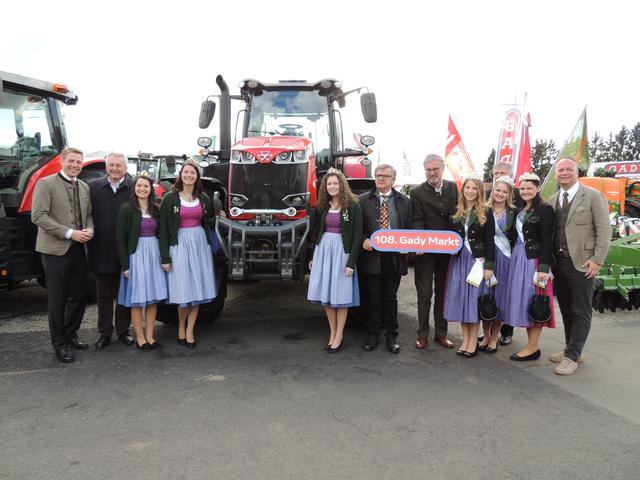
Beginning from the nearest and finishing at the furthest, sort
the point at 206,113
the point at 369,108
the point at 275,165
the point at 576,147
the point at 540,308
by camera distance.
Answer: the point at 540,308
the point at 275,165
the point at 369,108
the point at 206,113
the point at 576,147

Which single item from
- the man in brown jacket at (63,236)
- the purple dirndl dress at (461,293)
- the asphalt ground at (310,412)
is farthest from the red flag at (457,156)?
the man in brown jacket at (63,236)

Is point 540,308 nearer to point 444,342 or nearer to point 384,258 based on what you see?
point 444,342

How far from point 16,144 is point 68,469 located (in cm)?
463

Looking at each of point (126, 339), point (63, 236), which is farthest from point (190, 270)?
point (63, 236)

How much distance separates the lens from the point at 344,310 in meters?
4.54

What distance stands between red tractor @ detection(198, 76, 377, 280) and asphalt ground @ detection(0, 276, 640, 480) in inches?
36.7

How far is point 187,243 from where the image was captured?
176 inches

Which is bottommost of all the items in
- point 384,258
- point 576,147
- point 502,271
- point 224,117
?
point 502,271

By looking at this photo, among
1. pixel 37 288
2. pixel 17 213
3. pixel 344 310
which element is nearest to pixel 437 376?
pixel 344 310

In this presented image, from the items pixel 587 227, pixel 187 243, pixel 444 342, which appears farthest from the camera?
pixel 444 342

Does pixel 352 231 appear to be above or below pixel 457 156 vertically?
below

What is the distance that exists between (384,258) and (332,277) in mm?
520

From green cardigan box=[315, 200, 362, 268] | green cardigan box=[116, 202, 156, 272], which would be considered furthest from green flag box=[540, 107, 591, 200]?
green cardigan box=[116, 202, 156, 272]

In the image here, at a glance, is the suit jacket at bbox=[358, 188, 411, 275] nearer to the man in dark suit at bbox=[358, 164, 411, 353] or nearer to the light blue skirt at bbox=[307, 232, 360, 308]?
the man in dark suit at bbox=[358, 164, 411, 353]
